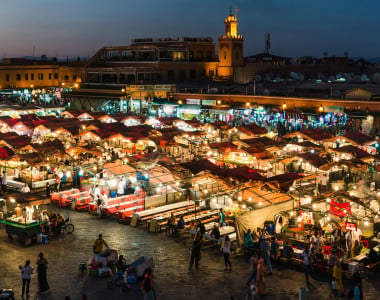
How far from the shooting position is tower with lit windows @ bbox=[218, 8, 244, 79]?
5875cm

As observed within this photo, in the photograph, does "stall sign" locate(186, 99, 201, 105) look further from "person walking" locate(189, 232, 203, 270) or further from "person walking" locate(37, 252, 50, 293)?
"person walking" locate(37, 252, 50, 293)

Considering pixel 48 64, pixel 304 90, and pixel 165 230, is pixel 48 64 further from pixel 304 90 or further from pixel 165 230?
pixel 165 230

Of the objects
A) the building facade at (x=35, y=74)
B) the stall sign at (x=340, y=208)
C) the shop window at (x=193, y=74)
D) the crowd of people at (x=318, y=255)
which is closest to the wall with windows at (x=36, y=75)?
the building facade at (x=35, y=74)

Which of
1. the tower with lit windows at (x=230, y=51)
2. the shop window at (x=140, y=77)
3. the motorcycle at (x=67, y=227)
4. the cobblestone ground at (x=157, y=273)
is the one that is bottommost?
the cobblestone ground at (x=157, y=273)

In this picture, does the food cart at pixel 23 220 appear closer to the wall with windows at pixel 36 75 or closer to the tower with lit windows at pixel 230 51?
the tower with lit windows at pixel 230 51

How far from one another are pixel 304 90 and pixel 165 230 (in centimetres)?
3057

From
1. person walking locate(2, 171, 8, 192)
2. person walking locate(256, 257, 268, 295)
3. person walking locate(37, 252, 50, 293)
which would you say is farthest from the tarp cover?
person walking locate(2, 171, 8, 192)

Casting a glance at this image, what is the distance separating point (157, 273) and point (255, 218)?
356 cm

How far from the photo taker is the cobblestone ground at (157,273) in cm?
1161

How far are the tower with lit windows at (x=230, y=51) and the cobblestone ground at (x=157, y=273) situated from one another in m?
44.8

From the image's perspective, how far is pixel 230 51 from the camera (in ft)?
193

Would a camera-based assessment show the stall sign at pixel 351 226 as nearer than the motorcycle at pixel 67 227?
Yes

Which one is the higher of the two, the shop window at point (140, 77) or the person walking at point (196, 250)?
the shop window at point (140, 77)

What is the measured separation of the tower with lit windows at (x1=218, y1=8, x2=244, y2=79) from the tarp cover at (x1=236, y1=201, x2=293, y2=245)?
145ft
